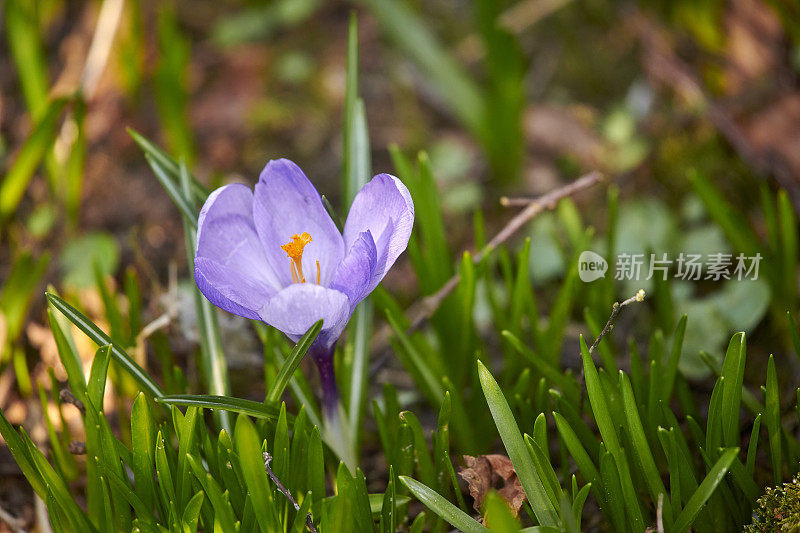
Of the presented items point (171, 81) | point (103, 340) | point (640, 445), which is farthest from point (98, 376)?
point (171, 81)

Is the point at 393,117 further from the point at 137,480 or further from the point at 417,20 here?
the point at 137,480

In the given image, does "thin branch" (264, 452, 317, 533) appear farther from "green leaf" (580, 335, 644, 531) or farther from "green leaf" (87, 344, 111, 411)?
"green leaf" (580, 335, 644, 531)

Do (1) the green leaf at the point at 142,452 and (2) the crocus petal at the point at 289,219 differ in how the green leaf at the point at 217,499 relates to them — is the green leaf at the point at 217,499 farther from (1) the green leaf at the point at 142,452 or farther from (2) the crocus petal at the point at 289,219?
(2) the crocus petal at the point at 289,219

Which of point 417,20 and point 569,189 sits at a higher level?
point 417,20

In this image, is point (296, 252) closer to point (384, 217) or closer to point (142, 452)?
point (384, 217)

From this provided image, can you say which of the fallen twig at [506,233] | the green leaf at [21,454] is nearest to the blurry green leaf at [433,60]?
Answer: the fallen twig at [506,233]

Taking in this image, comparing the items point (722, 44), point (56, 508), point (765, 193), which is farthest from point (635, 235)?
point (56, 508)
